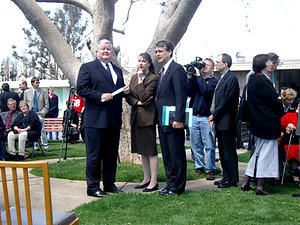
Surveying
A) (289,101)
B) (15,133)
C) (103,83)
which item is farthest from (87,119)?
(15,133)

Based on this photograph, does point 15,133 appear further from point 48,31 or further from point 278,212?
point 278,212

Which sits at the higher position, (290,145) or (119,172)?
(290,145)

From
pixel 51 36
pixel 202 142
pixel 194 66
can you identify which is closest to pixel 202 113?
pixel 202 142

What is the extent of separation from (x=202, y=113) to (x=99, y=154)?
7.59 feet

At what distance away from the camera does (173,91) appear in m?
5.71

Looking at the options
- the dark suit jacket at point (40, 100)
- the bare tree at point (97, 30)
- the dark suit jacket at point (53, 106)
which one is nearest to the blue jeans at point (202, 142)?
the bare tree at point (97, 30)

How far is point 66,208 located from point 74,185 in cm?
136

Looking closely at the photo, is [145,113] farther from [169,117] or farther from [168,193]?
[168,193]

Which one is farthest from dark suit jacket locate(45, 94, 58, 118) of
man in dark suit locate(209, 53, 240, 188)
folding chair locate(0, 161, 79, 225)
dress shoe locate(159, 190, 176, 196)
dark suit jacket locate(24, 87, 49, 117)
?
folding chair locate(0, 161, 79, 225)

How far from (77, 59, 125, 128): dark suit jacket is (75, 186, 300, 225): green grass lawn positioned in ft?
3.41

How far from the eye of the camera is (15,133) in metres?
10.2

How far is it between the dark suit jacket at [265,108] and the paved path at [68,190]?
127 cm

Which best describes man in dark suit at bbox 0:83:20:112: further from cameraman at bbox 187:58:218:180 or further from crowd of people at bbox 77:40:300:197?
crowd of people at bbox 77:40:300:197

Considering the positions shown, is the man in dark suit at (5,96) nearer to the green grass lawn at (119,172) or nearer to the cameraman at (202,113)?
the green grass lawn at (119,172)
